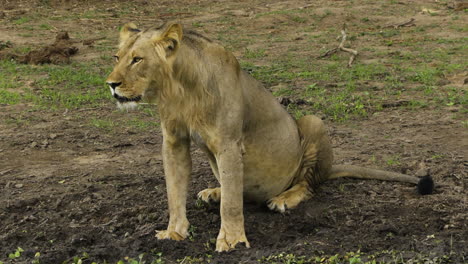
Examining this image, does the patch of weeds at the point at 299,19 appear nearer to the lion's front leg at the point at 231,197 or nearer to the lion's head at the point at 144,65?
the lion's front leg at the point at 231,197

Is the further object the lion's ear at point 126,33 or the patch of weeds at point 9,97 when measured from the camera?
the patch of weeds at point 9,97

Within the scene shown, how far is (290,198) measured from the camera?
5.52 meters

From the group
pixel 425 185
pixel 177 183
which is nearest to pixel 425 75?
pixel 425 185

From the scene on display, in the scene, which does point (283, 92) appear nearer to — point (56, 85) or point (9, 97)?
point (56, 85)

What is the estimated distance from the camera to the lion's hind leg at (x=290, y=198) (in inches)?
214

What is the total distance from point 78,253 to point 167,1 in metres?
14.9

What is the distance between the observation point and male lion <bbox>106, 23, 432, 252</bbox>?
4.41m

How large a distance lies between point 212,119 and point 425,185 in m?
1.92

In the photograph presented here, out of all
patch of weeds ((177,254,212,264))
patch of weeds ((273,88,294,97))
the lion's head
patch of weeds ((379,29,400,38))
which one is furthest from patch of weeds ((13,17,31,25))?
patch of weeds ((177,254,212,264))

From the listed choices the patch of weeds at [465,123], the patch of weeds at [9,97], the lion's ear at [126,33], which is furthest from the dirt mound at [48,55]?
the lion's ear at [126,33]

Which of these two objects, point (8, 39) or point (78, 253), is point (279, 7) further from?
point (78, 253)

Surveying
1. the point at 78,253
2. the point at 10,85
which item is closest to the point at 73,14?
the point at 10,85

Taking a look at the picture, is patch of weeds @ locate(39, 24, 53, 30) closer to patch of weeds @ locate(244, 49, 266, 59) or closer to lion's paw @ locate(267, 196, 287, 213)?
patch of weeds @ locate(244, 49, 266, 59)

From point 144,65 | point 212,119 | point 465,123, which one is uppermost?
point 144,65
